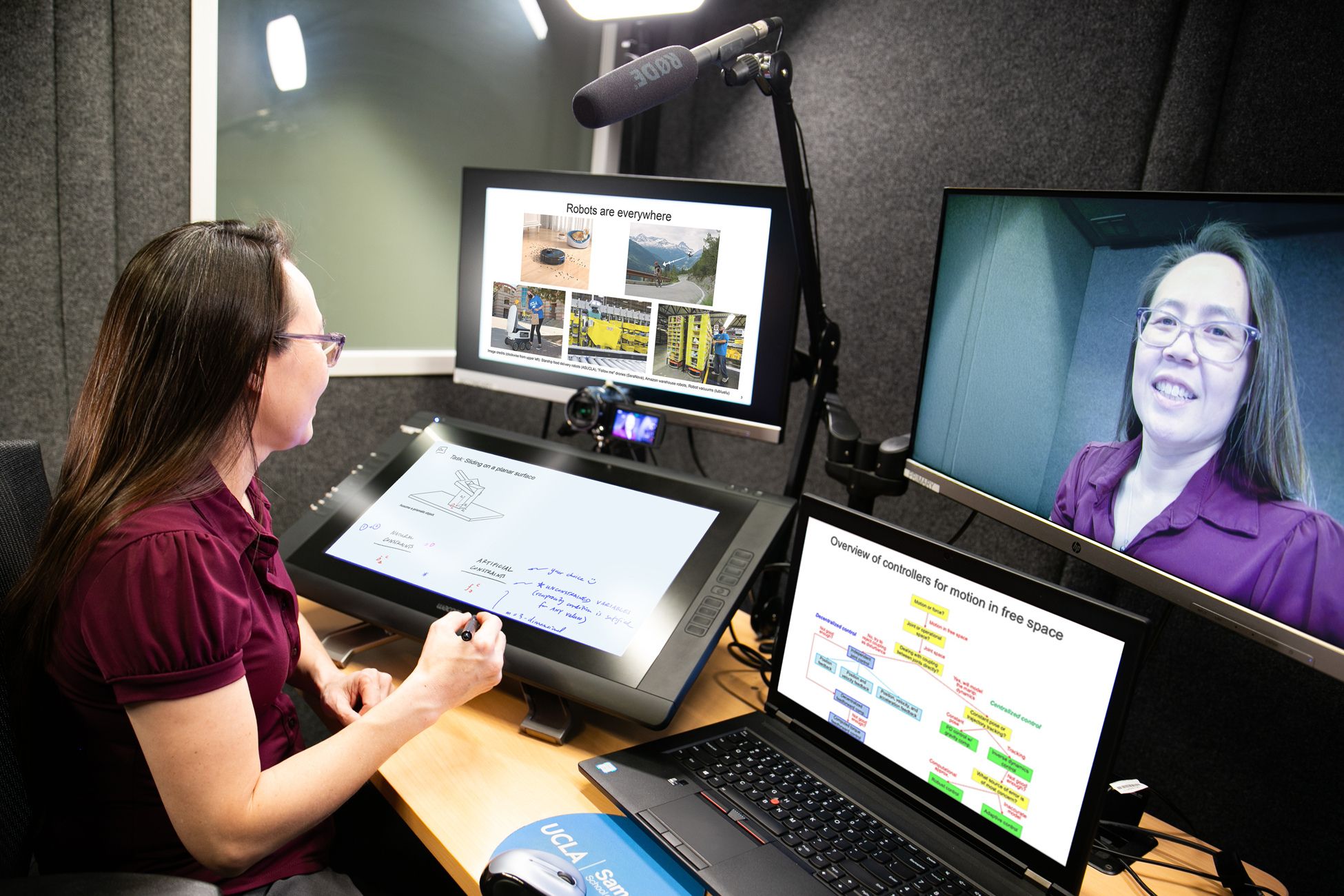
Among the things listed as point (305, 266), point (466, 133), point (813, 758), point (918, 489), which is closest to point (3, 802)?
point (813, 758)

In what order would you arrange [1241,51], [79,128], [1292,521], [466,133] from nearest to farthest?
1. [1292,521]
2. [1241,51]
3. [79,128]
4. [466,133]

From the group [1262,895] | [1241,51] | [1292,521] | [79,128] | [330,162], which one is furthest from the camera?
[330,162]

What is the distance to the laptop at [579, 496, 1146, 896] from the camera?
24.3 inches

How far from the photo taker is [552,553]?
3.06 feet

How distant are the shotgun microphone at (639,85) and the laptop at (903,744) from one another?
0.39 m

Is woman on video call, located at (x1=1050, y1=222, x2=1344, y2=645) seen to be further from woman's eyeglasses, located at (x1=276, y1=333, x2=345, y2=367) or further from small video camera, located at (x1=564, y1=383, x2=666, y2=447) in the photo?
woman's eyeglasses, located at (x1=276, y1=333, x2=345, y2=367)

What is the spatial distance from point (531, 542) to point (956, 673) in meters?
0.48

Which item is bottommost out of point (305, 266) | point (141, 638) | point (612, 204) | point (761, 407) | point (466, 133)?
point (141, 638)

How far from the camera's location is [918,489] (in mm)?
1219

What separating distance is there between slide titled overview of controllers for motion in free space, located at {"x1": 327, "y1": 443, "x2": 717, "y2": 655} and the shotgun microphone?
0.42 m

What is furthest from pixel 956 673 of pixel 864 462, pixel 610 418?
pixel 610 418

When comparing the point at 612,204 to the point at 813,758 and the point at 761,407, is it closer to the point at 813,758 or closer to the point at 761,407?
the point at 761,407

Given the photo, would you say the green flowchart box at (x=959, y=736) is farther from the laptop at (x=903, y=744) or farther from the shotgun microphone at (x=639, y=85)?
the shotgun microphone at (x=639, y=85)

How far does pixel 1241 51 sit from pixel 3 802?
4.30 feet
